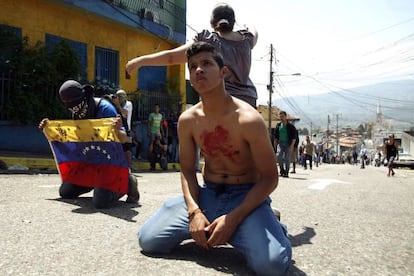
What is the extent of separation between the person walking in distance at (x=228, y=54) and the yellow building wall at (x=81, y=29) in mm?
A: 9976

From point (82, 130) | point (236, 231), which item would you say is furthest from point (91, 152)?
point (236, 231)

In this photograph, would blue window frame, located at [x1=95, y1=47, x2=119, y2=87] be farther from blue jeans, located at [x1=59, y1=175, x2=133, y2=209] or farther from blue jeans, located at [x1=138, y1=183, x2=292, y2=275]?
blue jeans, located at [x1=138, y1=183, x2=292, y2=275]

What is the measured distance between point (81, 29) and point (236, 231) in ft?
44.3

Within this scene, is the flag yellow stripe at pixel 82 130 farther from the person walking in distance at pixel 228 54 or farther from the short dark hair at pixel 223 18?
the short dark hair at pixel 223 18

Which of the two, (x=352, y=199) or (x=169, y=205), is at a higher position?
(x=169, y=205)

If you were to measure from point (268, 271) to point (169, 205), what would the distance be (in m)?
0.97

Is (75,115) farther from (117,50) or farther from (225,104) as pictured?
(117,50)

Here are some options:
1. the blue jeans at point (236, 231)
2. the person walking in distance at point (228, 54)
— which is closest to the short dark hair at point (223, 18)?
the person walking in distance at point (228, 54)

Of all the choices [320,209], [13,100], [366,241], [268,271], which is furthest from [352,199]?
[13,100]

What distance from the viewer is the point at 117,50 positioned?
16.5 m

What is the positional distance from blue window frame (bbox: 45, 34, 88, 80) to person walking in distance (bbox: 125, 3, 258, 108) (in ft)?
33.6

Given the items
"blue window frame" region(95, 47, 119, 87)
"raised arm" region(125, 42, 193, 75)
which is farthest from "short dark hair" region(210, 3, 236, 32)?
"blue window frame" region(95, 47, 119, 87)

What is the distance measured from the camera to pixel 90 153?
5152mm

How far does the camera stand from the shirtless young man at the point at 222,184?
2.73 m
